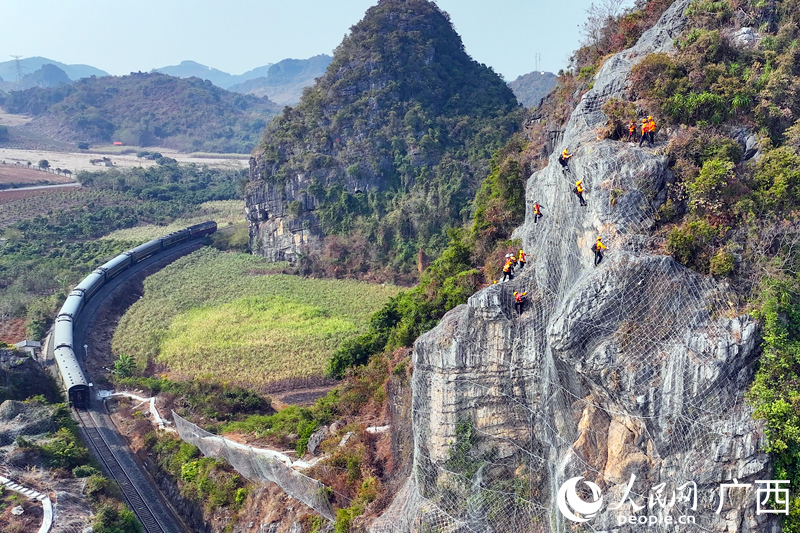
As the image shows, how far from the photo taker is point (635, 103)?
15.2 metres

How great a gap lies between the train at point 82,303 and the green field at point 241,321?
8.69 ft

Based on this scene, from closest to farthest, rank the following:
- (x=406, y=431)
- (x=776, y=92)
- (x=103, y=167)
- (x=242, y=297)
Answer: (x=776, y=92) < (x=406, y=431) < (x=242, y=297) < (x=103, y=167)

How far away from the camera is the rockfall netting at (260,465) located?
17891mm

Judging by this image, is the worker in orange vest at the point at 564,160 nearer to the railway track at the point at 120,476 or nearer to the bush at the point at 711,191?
the bush at the point at 711,191

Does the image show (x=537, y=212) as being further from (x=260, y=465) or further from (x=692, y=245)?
(x=260, y=465)

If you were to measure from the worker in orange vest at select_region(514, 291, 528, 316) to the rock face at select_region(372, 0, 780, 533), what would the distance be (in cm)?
15

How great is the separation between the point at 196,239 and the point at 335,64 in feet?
69.9

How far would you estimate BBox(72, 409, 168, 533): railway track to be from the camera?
2181 centimetres

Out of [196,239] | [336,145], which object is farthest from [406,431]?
[196,239]

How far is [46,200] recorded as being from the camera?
2808 inches

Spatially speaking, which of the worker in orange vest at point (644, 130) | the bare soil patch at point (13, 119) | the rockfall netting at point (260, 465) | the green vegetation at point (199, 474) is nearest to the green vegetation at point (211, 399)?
the rockfall netting at point (260, 465)

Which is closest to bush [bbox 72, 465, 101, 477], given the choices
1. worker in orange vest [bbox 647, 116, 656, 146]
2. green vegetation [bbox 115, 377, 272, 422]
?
green vegetation [bbox 115, 377, 272, 422]

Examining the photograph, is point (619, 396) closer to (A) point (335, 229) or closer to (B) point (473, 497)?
(B) point (473, 497)

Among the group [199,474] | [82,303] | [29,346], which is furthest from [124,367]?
[199,474]
